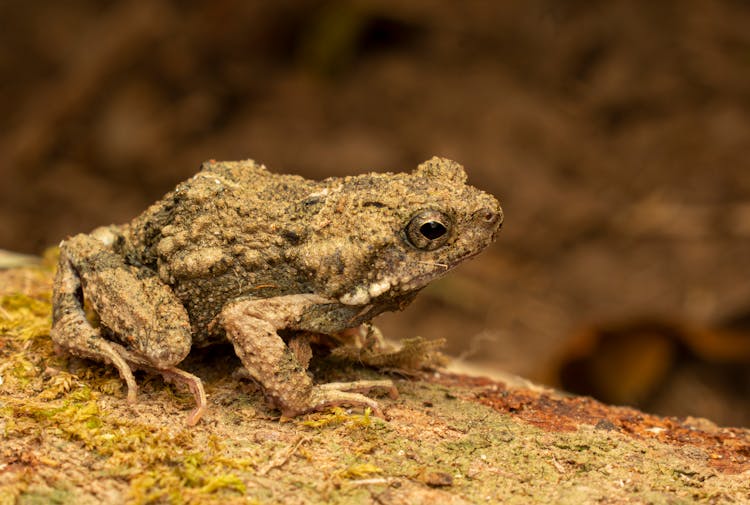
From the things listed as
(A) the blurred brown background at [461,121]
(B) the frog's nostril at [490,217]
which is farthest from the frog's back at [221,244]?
(A) the blurred brown background at [461,121]

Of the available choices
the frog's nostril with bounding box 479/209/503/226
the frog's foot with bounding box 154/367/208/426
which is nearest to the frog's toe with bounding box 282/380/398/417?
the frog's foot with bounding box 154/367/208/426

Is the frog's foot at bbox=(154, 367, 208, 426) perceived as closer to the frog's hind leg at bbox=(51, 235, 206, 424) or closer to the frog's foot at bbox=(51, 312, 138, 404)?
the frog's hind leg at bbox=(51, 235, 206, 424)

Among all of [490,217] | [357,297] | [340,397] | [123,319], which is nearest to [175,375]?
[123,319]

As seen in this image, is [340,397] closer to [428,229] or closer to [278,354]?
[278,354]

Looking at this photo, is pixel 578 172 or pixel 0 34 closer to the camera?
pixel 578 172

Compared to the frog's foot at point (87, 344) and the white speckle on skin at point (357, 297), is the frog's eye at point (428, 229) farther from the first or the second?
the frog's foot at point (87, 344)

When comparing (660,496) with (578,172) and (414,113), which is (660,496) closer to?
(578,172)

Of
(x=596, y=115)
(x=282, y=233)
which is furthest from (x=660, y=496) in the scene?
(x=596, y=115)
